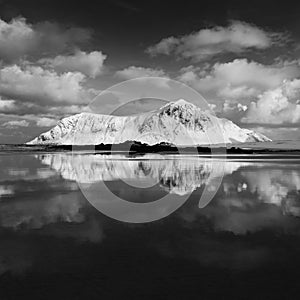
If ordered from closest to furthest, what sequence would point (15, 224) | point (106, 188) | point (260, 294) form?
1. point (260, 294)
2. point (15, 224)
3. point (106, 188)

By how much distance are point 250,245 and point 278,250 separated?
832 millimetres

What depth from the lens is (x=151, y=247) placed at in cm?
991

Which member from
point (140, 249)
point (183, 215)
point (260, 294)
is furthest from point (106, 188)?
point (260, 294)

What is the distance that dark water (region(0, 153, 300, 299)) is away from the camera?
720 centimetres

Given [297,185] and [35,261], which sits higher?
[297,185]

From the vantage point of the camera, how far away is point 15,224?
12.7 metres

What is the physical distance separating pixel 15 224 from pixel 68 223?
205cm

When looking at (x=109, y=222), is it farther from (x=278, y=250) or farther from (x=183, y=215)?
(x=278, y=250)

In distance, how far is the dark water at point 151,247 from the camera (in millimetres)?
7199

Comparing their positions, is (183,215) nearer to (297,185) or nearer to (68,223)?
(68,223)

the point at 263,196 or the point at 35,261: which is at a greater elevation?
the point at 263,196

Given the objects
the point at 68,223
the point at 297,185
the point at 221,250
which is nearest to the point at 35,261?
the point at 68,223

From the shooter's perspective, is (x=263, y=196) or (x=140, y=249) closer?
(x=140, y=249)

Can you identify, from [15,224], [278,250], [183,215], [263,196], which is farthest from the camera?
[263,196]
